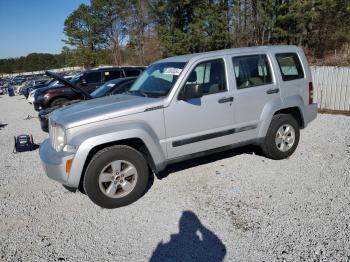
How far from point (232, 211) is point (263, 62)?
8.51ft

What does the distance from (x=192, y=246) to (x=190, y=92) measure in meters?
2.02

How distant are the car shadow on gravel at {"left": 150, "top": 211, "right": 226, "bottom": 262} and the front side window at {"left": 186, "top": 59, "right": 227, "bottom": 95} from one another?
77.6 inches

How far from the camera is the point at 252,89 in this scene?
488cm

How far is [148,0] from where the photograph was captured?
3775cm

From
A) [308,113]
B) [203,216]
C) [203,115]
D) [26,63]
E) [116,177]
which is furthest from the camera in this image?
[26,63]

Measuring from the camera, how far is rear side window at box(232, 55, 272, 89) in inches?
190

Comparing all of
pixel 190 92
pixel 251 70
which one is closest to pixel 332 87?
pixel 251 70

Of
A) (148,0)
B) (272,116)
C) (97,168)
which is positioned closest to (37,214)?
(97,168)

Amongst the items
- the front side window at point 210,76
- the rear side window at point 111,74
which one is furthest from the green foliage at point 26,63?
the front side window at point 210,76

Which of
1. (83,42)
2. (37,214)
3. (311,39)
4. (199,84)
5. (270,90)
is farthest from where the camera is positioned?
(83,42)

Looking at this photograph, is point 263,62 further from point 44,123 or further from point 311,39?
point 311,39

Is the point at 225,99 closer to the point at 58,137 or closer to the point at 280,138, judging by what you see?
the point at 280,138

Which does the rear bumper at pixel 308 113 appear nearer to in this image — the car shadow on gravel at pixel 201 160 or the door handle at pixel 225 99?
the car shadow on gravel at pixel 201 160

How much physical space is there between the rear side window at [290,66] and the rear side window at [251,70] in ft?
1.07
